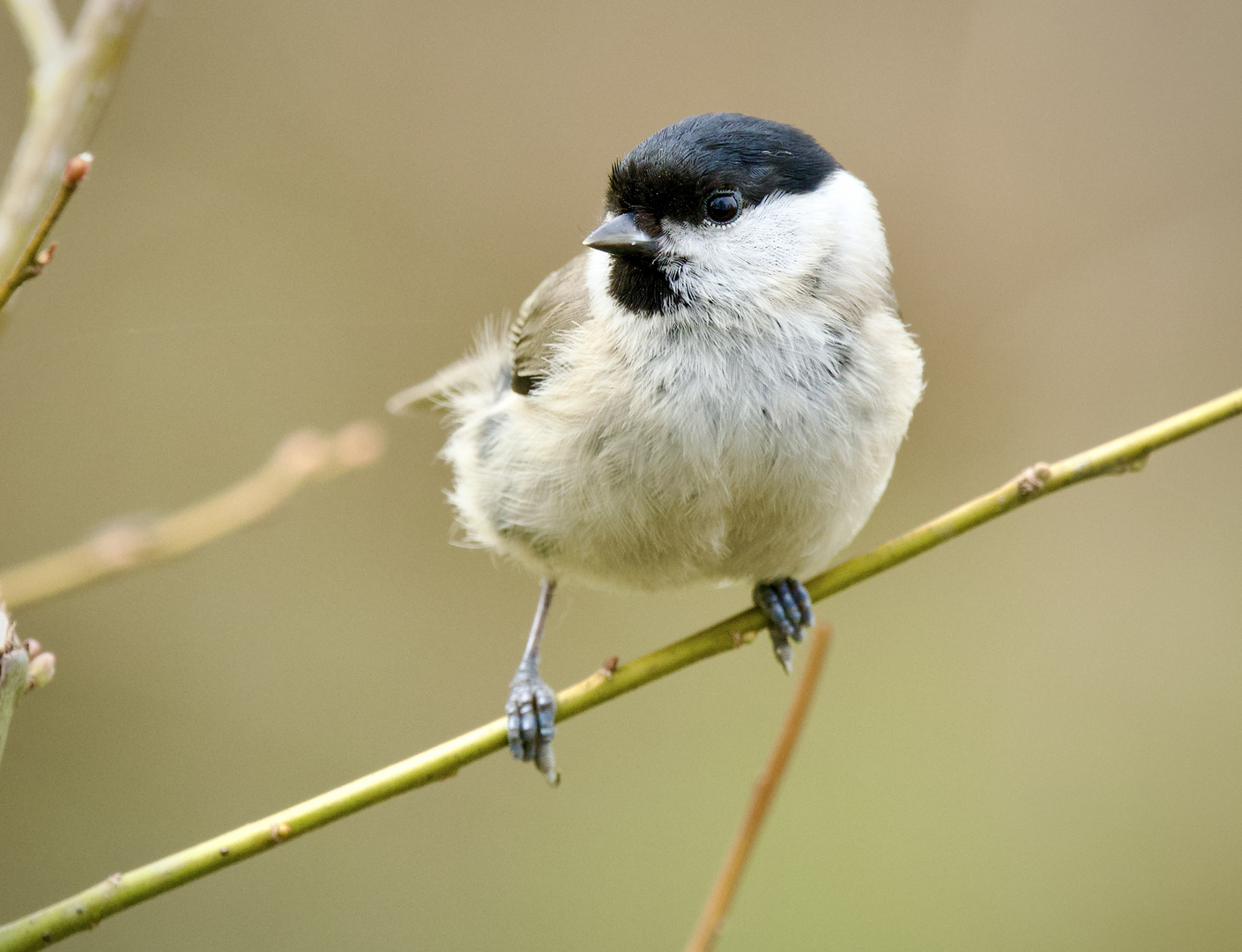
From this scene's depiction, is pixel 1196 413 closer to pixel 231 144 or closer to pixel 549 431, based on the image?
pixel 549 431

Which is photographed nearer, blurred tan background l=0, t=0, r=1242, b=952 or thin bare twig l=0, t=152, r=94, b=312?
thin bare twig l=0, t=152, r=94, b=312

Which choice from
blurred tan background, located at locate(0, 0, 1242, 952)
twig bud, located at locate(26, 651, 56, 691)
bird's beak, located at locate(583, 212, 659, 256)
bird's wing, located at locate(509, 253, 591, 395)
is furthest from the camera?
blurred tan background, located at locate(0, 0, 1242, 952)

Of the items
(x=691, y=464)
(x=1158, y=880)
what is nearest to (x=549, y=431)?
(x=691, y=464)

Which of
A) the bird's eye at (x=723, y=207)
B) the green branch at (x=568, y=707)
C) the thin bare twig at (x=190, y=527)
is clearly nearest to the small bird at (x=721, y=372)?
the bird's eye at (x=723, y=207)

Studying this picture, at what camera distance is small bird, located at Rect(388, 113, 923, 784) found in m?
1.37

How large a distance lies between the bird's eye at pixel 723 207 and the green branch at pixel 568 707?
463mm

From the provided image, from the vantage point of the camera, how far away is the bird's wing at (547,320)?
1.59 m

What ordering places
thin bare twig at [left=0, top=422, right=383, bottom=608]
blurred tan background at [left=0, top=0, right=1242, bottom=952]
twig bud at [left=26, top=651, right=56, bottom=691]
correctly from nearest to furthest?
twig bud at [left=26, top=651, right=56, bottom=691]
thin bare twig at [left=0, top=422, right=383, bottom=608]
blurred tan background at [left=0, top=0, right=1242, bottom=952]

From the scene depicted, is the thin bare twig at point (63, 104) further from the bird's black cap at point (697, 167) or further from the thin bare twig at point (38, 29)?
the bird's black cap at point (697, 167)

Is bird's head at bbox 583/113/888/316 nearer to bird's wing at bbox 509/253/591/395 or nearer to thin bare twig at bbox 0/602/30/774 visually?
bird's wing at bbox 509/253/591/395

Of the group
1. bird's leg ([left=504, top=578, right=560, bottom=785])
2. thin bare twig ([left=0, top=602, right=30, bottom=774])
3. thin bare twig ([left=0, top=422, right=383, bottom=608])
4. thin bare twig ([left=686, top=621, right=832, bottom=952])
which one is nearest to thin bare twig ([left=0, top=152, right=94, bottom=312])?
thin bare twig ([left=0, top=602, right=30, bottom=774])

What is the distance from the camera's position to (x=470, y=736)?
104 cm

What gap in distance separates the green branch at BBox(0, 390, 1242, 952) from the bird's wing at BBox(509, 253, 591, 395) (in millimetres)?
493

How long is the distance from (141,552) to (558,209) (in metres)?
1.93
